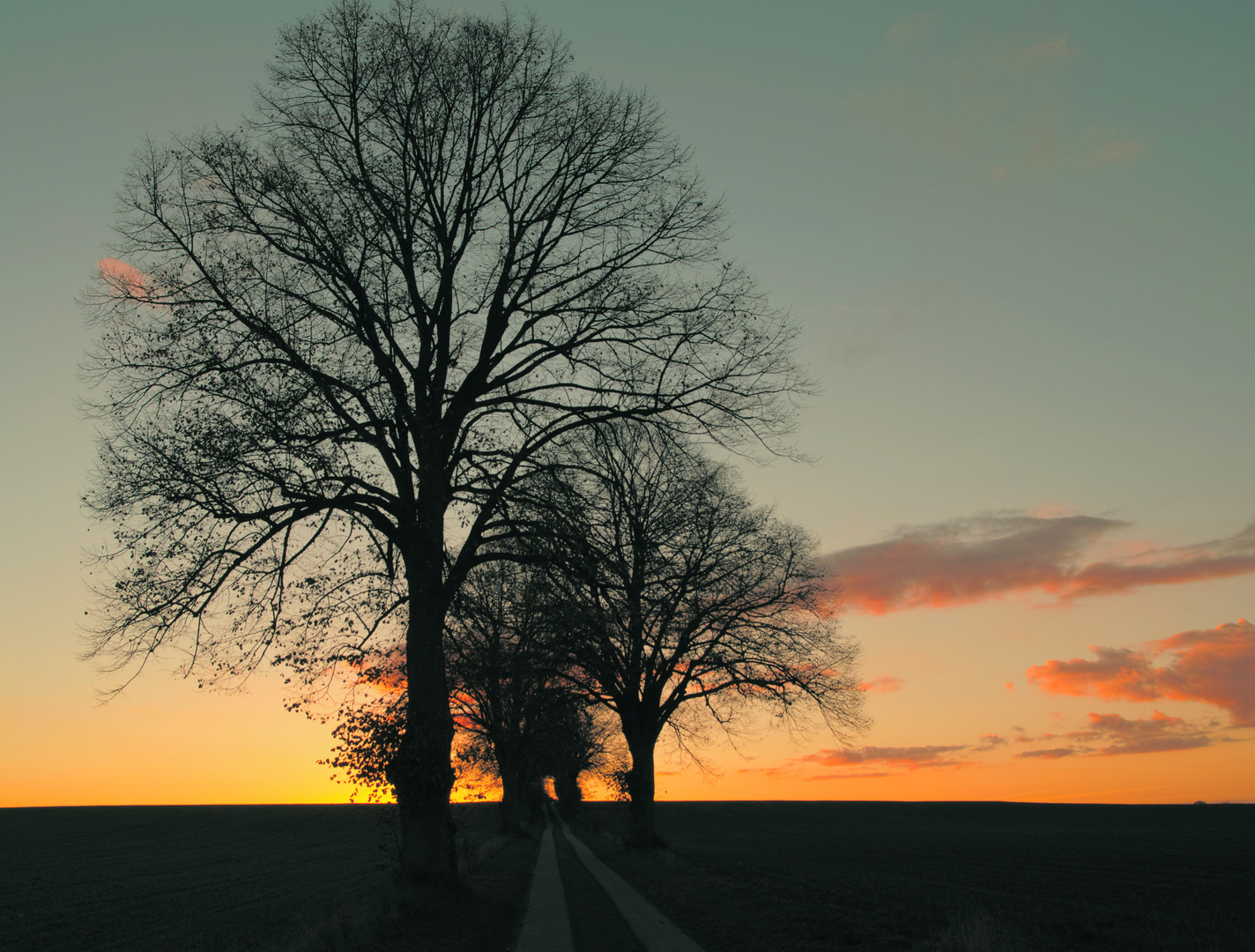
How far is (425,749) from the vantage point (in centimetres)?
1323

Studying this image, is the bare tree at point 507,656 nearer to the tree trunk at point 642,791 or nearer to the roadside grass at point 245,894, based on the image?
the tree trunk at point 642,791

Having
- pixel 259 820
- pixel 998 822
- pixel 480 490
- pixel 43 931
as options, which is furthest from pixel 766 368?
pixel 259 820

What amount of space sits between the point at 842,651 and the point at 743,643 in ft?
11.2

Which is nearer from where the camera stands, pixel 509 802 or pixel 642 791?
pixel 642 791

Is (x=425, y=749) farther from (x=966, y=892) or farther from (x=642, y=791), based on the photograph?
(x=642, y=791)

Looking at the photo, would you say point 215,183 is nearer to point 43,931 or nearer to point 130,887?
point 43,931

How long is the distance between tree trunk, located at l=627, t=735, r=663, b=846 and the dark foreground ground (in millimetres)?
816

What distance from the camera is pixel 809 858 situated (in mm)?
31281

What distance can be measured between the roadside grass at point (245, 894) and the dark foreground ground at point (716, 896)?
0.29 feet

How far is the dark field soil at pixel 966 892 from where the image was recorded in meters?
→ 11.6

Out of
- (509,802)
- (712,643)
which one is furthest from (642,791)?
(509,802)

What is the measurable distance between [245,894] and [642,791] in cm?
1357

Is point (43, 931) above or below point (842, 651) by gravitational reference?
below

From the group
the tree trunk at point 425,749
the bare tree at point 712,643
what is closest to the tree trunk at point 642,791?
the bare tree at point 712,643
